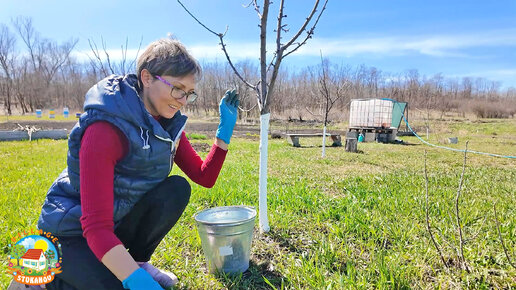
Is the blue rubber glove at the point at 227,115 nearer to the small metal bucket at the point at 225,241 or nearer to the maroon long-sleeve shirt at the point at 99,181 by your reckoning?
the small metal bucket at the point at 225,241

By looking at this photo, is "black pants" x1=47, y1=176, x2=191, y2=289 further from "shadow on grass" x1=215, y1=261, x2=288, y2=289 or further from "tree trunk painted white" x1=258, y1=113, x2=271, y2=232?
"tree trunk painted white" x1=258, y1=113, x2=271, y2=232

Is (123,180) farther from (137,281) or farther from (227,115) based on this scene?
(227,115)

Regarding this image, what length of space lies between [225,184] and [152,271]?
7.52ft

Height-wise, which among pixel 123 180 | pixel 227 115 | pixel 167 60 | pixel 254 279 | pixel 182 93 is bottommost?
pixel 254 279

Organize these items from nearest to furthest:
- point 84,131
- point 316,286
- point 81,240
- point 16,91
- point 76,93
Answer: point 84,131
point 81,240
point 316,286
point 16,91
point 76,93

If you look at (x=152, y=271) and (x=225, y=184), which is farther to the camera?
(x=225, y=184)

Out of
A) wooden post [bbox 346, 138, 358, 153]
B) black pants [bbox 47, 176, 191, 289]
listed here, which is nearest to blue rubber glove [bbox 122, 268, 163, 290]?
black pants [bbox 47, 176, 191, 289]

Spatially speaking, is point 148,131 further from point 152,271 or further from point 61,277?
point 152,271

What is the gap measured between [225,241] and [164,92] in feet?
3.08

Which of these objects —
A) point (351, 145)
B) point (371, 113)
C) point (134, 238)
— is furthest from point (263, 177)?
point (371, 113)

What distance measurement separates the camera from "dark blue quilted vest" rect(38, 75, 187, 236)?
1301mm

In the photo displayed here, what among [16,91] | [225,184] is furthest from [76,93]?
[225,184]

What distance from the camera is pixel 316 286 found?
1717 mm

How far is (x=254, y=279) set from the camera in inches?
74.6
